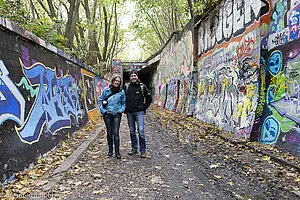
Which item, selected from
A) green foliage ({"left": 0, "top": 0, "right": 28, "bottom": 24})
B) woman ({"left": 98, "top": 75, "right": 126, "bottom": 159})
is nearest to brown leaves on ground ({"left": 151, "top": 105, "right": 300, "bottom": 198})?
woman ({"left": 98, "top": 75, "right": 126, "bottom": 159})

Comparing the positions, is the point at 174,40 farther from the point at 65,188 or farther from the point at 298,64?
the point at 65,188

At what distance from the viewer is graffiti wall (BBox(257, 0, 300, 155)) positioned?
5668mm

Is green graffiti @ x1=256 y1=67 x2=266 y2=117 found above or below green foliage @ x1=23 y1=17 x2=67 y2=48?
below

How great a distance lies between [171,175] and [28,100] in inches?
116

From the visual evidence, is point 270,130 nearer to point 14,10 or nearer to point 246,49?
point 246,49

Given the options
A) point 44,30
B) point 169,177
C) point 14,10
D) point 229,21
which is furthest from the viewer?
point 229,21

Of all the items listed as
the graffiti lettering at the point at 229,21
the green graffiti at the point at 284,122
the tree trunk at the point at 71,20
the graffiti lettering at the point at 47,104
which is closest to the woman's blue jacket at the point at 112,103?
the graffiti lettering at the point at 47,104

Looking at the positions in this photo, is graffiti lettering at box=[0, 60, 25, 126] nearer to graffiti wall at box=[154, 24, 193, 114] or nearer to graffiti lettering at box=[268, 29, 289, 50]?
graffiti lettering at box=[268, 29, 289, 50]

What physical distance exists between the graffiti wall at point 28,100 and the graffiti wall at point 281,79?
17.0 feet

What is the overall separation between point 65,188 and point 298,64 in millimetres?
5117

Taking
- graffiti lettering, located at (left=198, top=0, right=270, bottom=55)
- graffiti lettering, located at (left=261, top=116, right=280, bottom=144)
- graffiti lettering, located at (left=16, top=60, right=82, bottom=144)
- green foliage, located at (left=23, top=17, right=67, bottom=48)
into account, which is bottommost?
graffiti lettering, located at (left=261, top=116, right=280, bottom=144)

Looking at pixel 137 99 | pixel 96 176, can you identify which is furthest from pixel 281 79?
pixel 96 176

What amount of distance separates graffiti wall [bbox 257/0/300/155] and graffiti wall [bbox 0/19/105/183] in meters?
5.18

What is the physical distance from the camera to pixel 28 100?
494 centimetres
